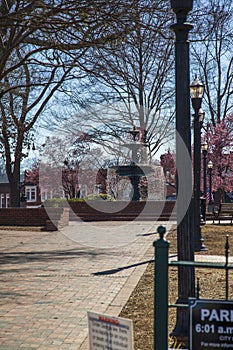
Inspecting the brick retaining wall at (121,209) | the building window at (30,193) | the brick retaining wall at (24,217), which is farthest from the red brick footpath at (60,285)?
the building window at (30,193)

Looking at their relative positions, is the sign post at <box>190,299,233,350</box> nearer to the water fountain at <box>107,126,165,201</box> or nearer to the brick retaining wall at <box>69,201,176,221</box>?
the water fountain at <box>107,126,165,201</box>

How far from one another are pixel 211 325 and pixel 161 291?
45 cm

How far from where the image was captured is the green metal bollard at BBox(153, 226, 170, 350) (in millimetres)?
4016

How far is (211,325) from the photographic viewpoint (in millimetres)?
3791

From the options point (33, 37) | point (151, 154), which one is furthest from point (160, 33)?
point (151, 154)

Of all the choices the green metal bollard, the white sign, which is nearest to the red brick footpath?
the green metal bollard

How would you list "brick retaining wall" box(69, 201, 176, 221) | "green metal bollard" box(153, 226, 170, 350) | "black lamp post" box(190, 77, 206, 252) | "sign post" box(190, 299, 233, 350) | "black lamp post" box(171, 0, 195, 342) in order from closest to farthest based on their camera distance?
"sign post" box(190, 299, 233, 350), "green metal bollard" box(153, 226, 170, 350), "black lamp post" box(171, 0, 195, 342), "black lamp post" box(190, 77, 206, 252), "brick retaining wall" box(69, 201, 176, 221)

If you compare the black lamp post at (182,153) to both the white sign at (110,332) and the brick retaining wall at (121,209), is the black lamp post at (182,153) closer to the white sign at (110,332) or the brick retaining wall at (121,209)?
the white sign at (110,332)

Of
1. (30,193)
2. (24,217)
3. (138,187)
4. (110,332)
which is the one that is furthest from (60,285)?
(30,193)

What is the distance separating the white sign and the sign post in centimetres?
53

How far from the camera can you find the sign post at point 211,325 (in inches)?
148

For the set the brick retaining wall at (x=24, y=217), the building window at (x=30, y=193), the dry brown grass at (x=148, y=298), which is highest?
the building window at (x=30, y=193)

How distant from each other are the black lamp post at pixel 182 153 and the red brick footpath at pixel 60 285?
1.16 m

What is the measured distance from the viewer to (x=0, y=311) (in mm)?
7520
